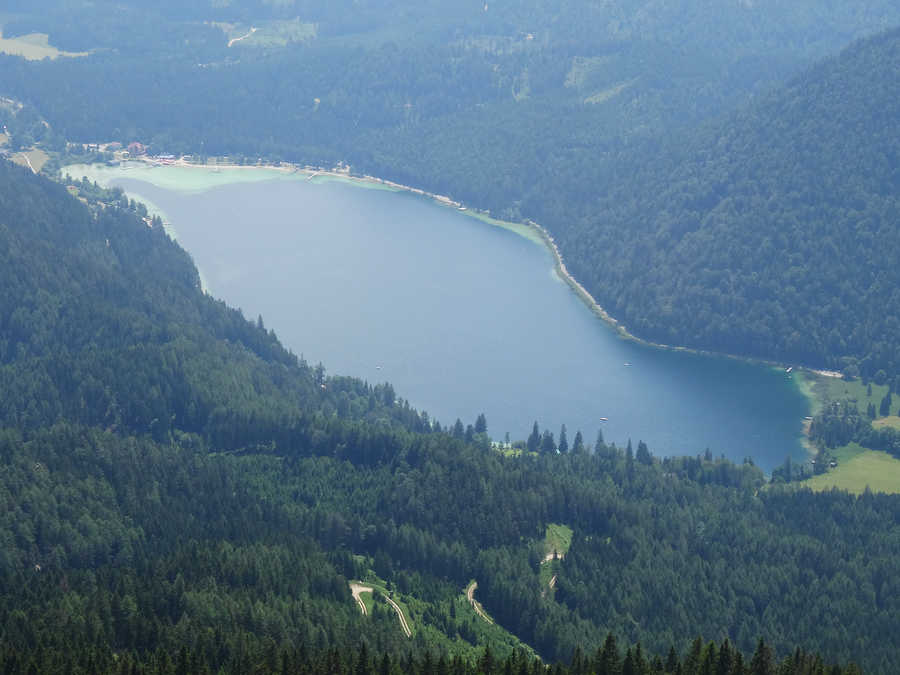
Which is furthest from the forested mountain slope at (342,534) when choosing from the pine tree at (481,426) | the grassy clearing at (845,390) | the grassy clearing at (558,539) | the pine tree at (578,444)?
the grassy clearing at (845,390)

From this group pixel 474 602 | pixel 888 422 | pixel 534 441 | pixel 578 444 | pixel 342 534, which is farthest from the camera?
pixel 888 422

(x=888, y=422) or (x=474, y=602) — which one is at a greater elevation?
(x=888, y=422)

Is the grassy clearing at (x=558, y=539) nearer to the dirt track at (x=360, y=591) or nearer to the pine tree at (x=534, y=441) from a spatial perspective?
the dirt track at (x=360, y=591)

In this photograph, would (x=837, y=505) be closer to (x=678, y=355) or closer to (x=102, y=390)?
(x=678, y=355)

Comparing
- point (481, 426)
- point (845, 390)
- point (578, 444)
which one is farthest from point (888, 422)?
point (481, 426)

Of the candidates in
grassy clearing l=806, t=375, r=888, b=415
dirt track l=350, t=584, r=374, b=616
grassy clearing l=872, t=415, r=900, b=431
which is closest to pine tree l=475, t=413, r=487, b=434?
grassy clearing l=806, t=375, r=888, b=415

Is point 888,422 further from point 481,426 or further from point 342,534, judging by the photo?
point 342,534

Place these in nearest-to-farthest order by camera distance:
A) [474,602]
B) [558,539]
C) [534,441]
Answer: [474,602], [558,539], [534,441]
